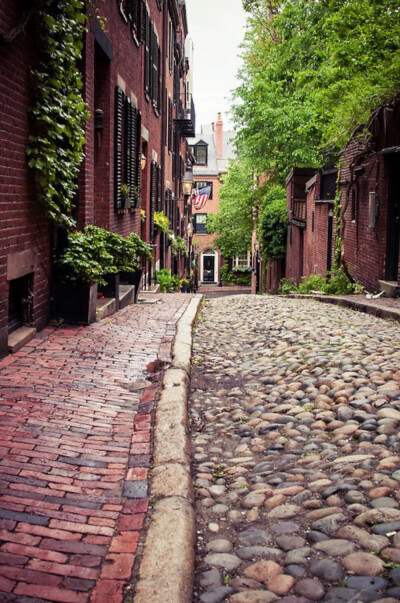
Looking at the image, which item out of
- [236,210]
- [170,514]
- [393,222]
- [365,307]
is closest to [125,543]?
[170,514]

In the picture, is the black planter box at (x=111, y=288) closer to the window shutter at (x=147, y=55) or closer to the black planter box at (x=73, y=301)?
the black planter box at (x=73, y=301)

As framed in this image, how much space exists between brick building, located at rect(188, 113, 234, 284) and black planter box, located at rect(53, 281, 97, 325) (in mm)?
51724

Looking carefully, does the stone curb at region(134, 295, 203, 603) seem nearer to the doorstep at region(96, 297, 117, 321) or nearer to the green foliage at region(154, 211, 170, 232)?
the doorstep at region(96, 297, 117, 321)

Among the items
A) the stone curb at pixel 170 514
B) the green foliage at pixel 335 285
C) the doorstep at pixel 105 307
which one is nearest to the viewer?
the stone curb at pixel 170 514

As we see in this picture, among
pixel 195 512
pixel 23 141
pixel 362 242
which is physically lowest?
pixel 195 512

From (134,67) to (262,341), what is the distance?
8561mm

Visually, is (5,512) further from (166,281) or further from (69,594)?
(166,281)

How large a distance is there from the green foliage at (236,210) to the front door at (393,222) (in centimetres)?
1718

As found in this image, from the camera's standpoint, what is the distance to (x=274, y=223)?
1169 inches

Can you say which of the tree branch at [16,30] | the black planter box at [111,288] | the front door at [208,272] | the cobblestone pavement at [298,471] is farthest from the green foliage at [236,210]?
the cobblestone pavement at [298,471]

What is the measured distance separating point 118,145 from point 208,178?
51.2 meters

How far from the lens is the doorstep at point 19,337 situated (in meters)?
6.26

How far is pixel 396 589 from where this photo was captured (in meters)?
2.59

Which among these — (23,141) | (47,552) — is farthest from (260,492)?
(23,141)
